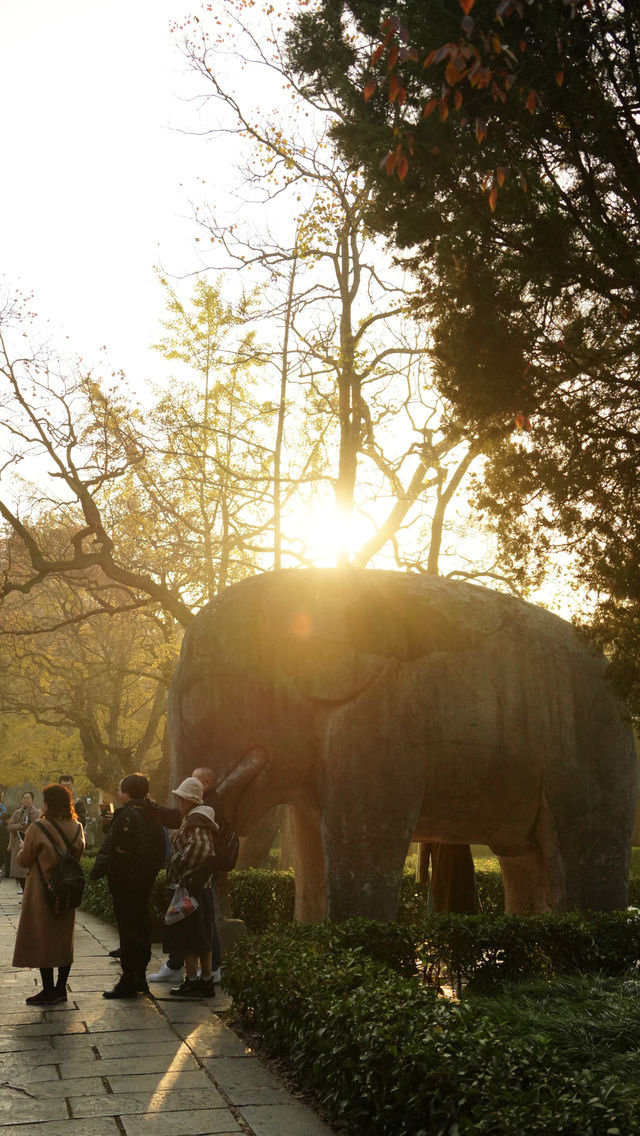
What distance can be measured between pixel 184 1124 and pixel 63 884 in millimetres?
3061

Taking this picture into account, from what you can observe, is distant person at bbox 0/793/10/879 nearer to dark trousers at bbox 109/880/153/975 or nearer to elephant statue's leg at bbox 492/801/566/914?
elephant statue's leg at bbox 492/801/566/914

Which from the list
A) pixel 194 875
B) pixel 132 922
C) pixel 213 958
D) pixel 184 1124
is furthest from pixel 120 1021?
pixel 184 1124

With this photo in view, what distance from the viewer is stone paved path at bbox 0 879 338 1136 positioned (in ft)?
16.7

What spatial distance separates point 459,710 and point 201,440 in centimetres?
1274

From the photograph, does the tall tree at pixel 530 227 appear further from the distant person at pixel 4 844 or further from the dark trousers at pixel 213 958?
the distant person at pixel 4 844

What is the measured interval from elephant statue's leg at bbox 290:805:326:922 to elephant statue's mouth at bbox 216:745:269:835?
95cm

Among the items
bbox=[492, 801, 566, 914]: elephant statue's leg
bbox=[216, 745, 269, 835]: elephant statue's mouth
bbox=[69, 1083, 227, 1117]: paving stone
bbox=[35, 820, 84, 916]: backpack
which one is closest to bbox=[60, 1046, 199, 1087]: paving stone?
bbox=[69, 1083, 227, 1117]: paving stone

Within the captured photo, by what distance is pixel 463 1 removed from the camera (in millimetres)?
3990

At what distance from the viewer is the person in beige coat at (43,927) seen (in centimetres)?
785

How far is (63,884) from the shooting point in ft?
25.8

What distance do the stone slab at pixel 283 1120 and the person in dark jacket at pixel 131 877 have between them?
9.72ft

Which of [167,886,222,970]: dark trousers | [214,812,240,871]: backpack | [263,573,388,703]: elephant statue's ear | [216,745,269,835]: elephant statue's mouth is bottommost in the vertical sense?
[167,886,222,970]: dark trousers

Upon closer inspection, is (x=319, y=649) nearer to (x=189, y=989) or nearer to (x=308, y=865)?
(x=308, y=865)

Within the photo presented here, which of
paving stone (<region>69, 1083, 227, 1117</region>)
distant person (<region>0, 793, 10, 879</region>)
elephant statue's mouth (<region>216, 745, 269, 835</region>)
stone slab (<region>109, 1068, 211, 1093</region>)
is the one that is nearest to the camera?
paving stone (<region>69, 1083, 227, 1117</region>)
